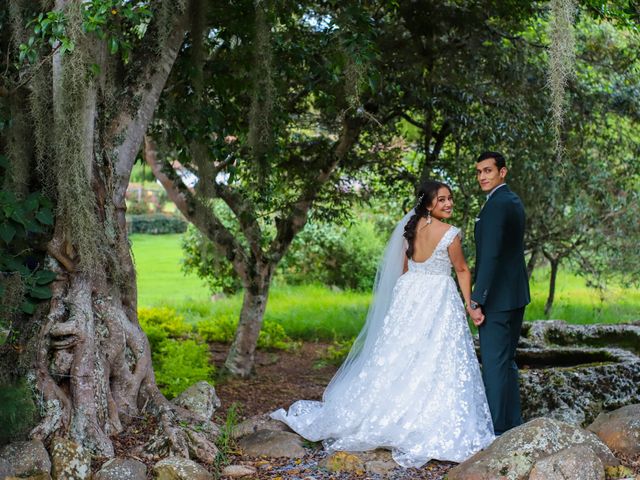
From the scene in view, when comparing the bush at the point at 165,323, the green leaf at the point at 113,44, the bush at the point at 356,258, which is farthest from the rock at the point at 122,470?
the bush at the point at 356,258

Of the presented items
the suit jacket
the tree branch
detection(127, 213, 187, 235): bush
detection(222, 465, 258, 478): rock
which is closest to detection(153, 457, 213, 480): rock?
detection(222, 465, 258, 478): rock

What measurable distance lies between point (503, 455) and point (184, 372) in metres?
3.31

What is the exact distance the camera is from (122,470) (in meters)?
4.34

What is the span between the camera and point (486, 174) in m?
5.23

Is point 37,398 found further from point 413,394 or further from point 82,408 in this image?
point 413,394

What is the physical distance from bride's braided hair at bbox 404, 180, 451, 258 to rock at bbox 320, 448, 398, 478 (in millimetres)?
1432

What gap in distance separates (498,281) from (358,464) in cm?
147

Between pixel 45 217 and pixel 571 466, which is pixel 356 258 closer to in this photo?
pixel 45 217

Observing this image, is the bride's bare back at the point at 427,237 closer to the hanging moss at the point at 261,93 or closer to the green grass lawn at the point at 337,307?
the hanging moss at the point at 261,93

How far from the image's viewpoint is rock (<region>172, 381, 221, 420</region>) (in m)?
5.68

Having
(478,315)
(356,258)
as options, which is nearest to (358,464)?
(478,315)

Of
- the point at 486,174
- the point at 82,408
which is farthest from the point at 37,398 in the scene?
the point at 486,174

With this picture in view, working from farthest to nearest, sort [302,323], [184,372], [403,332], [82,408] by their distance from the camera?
[302,323] → [184,372] → [403,332] → [82,408]

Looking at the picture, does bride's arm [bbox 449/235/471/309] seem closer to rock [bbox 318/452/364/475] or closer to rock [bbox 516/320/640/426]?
rock [bbox 516/320/640/426]
